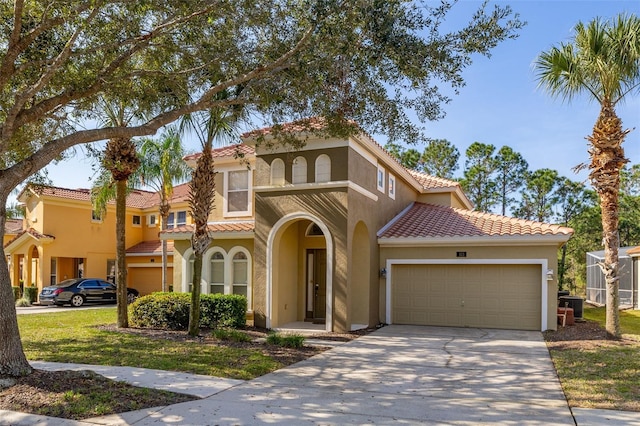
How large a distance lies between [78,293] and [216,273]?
12.3 metres

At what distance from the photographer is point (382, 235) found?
53.3ft

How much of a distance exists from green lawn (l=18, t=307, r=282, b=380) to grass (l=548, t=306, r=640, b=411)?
535 cm

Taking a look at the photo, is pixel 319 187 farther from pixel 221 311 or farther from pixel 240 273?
pixel 221 311

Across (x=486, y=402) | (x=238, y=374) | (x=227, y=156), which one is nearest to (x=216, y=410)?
(x=238, y=374)

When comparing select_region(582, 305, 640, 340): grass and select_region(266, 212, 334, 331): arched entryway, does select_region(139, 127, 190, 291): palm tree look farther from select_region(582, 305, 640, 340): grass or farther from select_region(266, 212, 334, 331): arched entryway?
select_region(582, 305, 640, 340): grass

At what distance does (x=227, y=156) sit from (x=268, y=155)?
2276 mm

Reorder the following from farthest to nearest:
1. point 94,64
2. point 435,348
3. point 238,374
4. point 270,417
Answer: point 435,348
point 94,64
point 238,374
point 270,417

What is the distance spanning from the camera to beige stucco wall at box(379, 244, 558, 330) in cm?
1434

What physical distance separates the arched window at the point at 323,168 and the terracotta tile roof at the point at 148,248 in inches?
646

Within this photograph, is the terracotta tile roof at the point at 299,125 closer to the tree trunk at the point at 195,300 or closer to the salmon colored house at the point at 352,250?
the salmon colored house at the point at 352,250

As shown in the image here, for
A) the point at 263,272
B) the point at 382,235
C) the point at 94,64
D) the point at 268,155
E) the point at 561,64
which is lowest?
the point at 263,272

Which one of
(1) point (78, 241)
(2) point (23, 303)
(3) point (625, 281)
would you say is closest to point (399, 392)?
(3) point (625, 281)

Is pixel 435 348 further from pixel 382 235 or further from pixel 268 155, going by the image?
pixel 268 155

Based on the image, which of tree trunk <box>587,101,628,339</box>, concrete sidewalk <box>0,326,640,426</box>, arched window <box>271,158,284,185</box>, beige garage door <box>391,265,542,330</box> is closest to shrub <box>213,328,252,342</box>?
concrete sidewalk <box>0,326,640,426</box>
